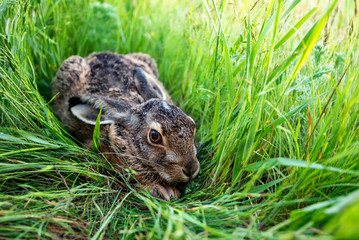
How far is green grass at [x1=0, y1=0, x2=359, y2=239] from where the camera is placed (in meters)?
2.06

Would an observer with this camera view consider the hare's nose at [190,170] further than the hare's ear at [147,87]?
No

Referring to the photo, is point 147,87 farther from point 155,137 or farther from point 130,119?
point 155,137

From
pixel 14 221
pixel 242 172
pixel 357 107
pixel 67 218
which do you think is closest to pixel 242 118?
pixel 242 172

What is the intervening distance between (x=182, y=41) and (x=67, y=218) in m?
2.91

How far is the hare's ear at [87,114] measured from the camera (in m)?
3.44

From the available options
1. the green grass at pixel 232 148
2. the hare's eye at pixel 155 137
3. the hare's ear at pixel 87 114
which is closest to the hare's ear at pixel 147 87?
the green grass at pixel 232 148

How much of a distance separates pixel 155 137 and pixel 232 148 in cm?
82

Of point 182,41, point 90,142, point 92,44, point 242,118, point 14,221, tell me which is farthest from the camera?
point 92,44

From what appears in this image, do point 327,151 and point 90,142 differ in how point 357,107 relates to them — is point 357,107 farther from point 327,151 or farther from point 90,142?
point 90,142

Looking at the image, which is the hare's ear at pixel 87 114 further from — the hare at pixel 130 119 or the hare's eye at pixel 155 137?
the hare's eye at pixel 155 137

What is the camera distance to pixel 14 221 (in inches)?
80.6

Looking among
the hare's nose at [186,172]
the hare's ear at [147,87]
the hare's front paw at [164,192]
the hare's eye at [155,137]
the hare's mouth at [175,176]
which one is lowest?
the hare's front paw at [164,192]

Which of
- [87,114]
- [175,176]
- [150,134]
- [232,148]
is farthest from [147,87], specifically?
[232,148]

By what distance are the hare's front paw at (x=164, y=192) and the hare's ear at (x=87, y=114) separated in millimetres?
929
